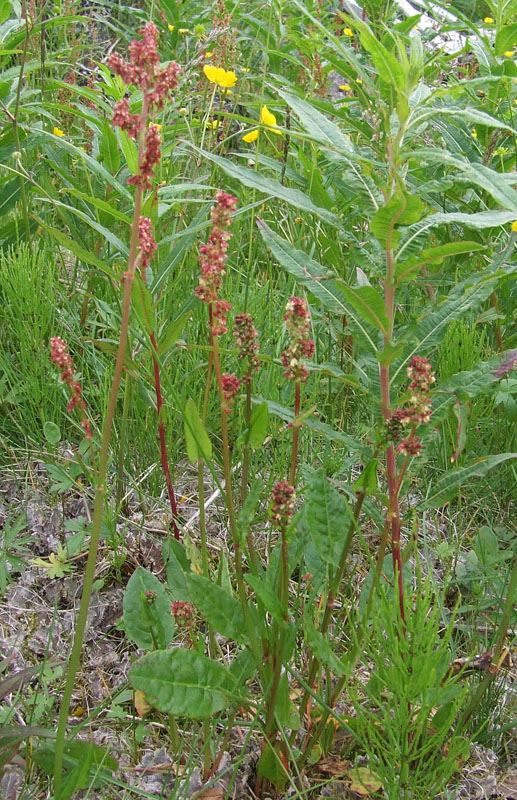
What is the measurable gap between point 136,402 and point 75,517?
36cm

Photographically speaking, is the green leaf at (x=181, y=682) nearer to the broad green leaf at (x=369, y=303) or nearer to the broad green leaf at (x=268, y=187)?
the broad green leaf at (x=369, y=303)

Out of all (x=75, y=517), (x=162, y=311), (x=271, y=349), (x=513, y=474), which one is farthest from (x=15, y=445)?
(x=513, y=474)

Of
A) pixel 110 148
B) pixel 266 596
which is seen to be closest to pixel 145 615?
pixel 266 596

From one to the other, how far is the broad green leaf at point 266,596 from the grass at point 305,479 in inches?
0.6

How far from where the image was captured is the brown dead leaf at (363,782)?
1.31 meters

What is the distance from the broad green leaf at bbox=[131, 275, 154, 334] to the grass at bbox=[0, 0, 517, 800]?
0.17 feet

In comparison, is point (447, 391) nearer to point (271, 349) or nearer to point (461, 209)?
point (271, 349)

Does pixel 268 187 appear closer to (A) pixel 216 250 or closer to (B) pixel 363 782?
(A) pixel 216 250

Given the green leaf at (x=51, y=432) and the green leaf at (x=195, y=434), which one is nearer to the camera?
the green leaf at (x=195, y=434)

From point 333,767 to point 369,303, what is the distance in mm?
881

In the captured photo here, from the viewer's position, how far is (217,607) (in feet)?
4.18

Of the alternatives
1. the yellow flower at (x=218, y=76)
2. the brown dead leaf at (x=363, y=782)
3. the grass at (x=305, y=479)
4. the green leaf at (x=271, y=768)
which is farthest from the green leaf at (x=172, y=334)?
the yellow flower at (x=218, y=76)

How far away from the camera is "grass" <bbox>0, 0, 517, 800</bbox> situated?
1.24 meters

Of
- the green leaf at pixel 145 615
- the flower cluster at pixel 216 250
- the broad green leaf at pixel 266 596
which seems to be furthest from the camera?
the green leaf at pixel 145 615
